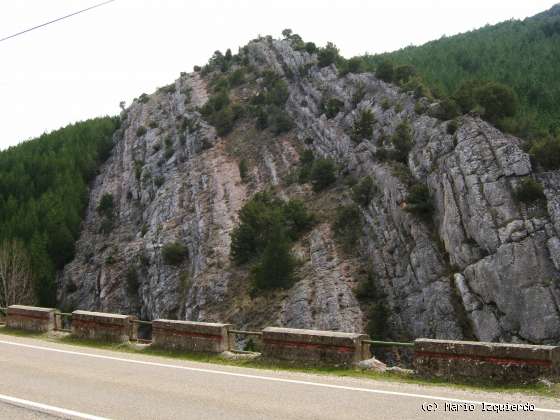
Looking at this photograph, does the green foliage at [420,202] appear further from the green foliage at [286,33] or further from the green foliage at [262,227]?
the green foliage at [286,33]

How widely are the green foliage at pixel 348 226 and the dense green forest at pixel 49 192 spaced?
1320 inches

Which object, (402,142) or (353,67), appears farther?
(353,67)

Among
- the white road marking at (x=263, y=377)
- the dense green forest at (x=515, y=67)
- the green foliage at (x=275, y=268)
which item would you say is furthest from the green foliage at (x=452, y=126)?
the white road marking at (x=263, y=377)

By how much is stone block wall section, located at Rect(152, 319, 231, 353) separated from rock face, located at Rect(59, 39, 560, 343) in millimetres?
14039

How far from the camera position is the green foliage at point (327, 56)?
184 feet

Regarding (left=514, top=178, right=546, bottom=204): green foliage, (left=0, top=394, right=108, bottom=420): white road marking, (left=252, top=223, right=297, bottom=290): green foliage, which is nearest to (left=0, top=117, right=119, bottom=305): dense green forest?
(left=252, top=223, right=297, bottom=290): green foliage

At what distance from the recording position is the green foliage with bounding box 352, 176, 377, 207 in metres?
35.6

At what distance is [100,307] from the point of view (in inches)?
1871

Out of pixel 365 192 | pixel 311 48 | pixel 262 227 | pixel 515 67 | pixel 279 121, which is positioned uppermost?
pixel 311 48

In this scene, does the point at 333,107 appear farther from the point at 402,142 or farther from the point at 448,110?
the point at 448,110

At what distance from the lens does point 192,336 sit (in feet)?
48.7

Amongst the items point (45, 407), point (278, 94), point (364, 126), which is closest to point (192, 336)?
point (45, 407)

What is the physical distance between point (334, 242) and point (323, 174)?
25.4 feet

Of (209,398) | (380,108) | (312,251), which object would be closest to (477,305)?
(312,251)
